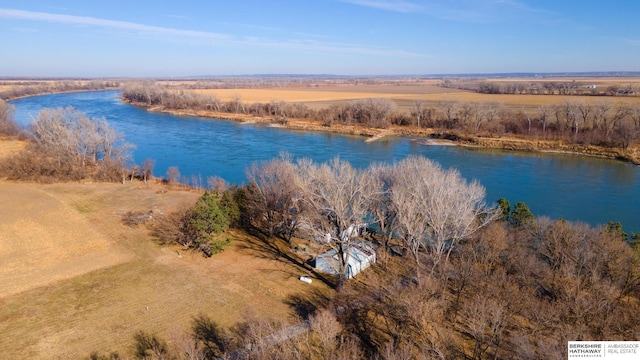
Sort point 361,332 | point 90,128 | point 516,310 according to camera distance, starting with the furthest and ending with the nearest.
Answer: point 90,128 → point 361,332 → point 516,310

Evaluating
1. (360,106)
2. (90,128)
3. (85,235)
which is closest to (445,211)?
(85,235)

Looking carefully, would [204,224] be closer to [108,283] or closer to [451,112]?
[108,283]

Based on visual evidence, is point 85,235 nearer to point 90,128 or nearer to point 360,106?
point 90,128

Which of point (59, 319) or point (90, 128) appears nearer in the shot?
point (59, 319)

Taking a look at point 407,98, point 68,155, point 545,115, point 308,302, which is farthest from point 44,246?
point 407,98

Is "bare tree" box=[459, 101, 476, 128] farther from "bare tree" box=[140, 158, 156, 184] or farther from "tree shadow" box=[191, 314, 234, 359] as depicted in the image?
"tree shadow" box=[191, 314, 234, 359]

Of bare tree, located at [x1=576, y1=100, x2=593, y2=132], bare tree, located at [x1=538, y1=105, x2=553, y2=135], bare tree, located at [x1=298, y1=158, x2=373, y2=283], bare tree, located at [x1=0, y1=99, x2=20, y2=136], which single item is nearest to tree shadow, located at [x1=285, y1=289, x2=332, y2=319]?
bare tree, located at [x1=298, y1=158, x2=373, y2=283]

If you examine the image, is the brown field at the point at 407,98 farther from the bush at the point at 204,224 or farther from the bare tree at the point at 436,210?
the bush at the point at 204,224
